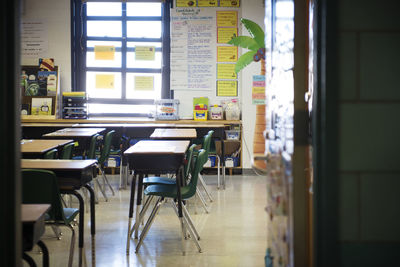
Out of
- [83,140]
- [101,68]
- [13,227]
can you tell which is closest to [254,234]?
[83,140]

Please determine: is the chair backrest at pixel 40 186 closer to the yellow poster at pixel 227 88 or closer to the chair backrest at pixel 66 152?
the chair backrest at pixel 66 152

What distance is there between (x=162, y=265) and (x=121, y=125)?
11.9 ft

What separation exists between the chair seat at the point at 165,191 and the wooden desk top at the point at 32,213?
5.55 feet

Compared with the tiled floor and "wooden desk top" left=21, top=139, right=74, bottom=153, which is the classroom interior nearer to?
the tiled floor

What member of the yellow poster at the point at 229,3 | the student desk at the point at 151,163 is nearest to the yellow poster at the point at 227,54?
the yellow poster at the point at 229,3

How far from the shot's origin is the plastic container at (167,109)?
7500 millimetres

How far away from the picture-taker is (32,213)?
6.02 feet

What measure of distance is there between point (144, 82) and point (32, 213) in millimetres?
6151

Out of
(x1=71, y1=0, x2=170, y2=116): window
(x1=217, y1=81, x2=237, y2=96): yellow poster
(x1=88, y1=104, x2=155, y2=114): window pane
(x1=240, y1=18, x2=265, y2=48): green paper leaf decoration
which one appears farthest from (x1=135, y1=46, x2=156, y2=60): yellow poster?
(x1=240, y1=18, x2=265, y2=48): green paper leaf decoration

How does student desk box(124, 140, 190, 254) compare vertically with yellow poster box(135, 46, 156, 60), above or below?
below

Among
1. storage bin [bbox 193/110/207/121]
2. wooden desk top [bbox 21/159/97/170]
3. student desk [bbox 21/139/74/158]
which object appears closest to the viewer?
wooden desk top [bbox 21/159/97/170]

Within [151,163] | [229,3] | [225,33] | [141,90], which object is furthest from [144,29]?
[151,163]

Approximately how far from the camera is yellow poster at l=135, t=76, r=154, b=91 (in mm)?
7867

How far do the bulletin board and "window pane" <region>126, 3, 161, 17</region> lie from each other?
1590mm
